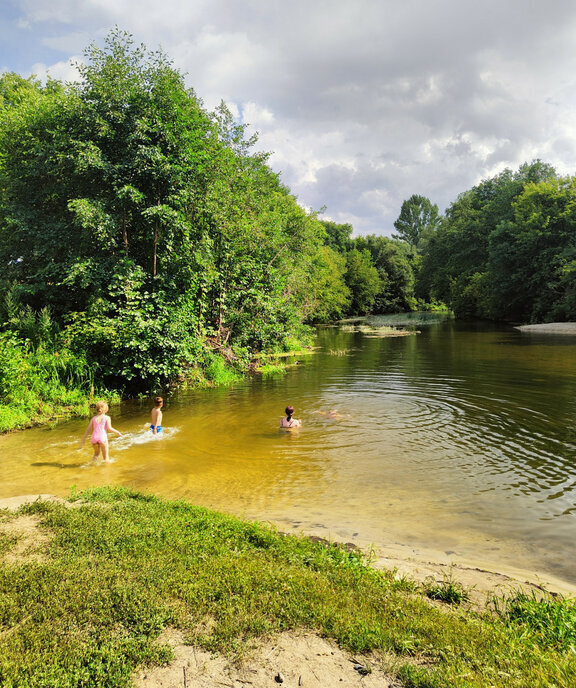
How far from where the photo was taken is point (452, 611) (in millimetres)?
3844

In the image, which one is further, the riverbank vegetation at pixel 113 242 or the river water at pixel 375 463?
the riverbank vegetation at pixel 113 242

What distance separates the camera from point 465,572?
4855 mm

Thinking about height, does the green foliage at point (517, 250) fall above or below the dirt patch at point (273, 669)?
above

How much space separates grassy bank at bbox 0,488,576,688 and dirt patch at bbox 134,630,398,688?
0.11m

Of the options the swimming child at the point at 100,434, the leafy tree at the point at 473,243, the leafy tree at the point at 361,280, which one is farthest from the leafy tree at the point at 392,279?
the swimming child at the point at 100,434

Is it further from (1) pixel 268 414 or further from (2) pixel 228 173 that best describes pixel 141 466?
(2) pixel 228 173

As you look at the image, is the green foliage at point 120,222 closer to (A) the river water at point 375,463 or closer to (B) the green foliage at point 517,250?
(A) the river water at point 375,463

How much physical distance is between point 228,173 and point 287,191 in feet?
101

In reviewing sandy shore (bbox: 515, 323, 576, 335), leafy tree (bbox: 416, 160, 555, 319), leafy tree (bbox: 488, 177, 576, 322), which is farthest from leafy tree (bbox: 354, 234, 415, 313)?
sandy shore (bbox: 515, 323, 576, 335)

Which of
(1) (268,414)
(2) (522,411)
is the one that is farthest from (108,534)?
(2) (522,411)

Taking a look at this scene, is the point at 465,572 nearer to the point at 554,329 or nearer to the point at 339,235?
the point at 554,329

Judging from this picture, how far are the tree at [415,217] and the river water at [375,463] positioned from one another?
125293 millimetres

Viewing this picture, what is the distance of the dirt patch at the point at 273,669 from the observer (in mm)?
2967

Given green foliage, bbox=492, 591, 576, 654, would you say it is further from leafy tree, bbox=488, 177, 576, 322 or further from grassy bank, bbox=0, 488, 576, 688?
leafy tree, bbox=488, 177, 576, 322
